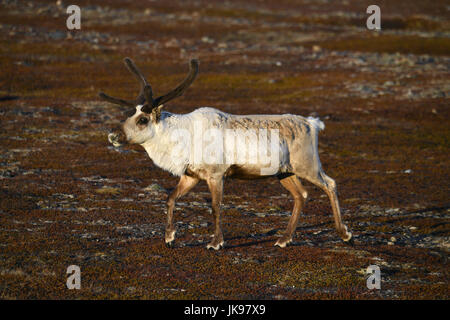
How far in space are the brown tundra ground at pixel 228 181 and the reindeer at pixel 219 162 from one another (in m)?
0.96

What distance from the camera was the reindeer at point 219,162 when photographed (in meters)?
11.6

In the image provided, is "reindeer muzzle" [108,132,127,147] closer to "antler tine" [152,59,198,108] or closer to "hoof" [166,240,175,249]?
"antler tine" [152,59,198,108]

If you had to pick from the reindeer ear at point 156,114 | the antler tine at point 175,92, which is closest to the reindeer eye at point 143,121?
the reindeer ear at point 156,114

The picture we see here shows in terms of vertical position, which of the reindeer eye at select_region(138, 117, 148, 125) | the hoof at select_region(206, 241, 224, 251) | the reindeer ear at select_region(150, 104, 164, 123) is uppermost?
the reindeer ear at select_region(150, 104, 164, 123)

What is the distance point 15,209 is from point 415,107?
26585 mm

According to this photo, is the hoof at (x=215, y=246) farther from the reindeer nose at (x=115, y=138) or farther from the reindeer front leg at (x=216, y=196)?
the reindeer nose at (x=115, y=138)

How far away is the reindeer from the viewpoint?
11.6 metres

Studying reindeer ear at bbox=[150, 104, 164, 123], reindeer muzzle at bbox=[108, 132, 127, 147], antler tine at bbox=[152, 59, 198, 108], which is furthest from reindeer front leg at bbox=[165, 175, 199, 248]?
antler tine at bbox=[152, 59, 198, 108]

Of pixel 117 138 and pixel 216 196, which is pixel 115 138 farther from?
pixel 216 196

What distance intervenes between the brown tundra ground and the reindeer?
962mm

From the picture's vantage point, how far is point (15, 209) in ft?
48.1

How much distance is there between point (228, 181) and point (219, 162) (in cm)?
851

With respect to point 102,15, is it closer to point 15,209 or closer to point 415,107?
point 415,107
